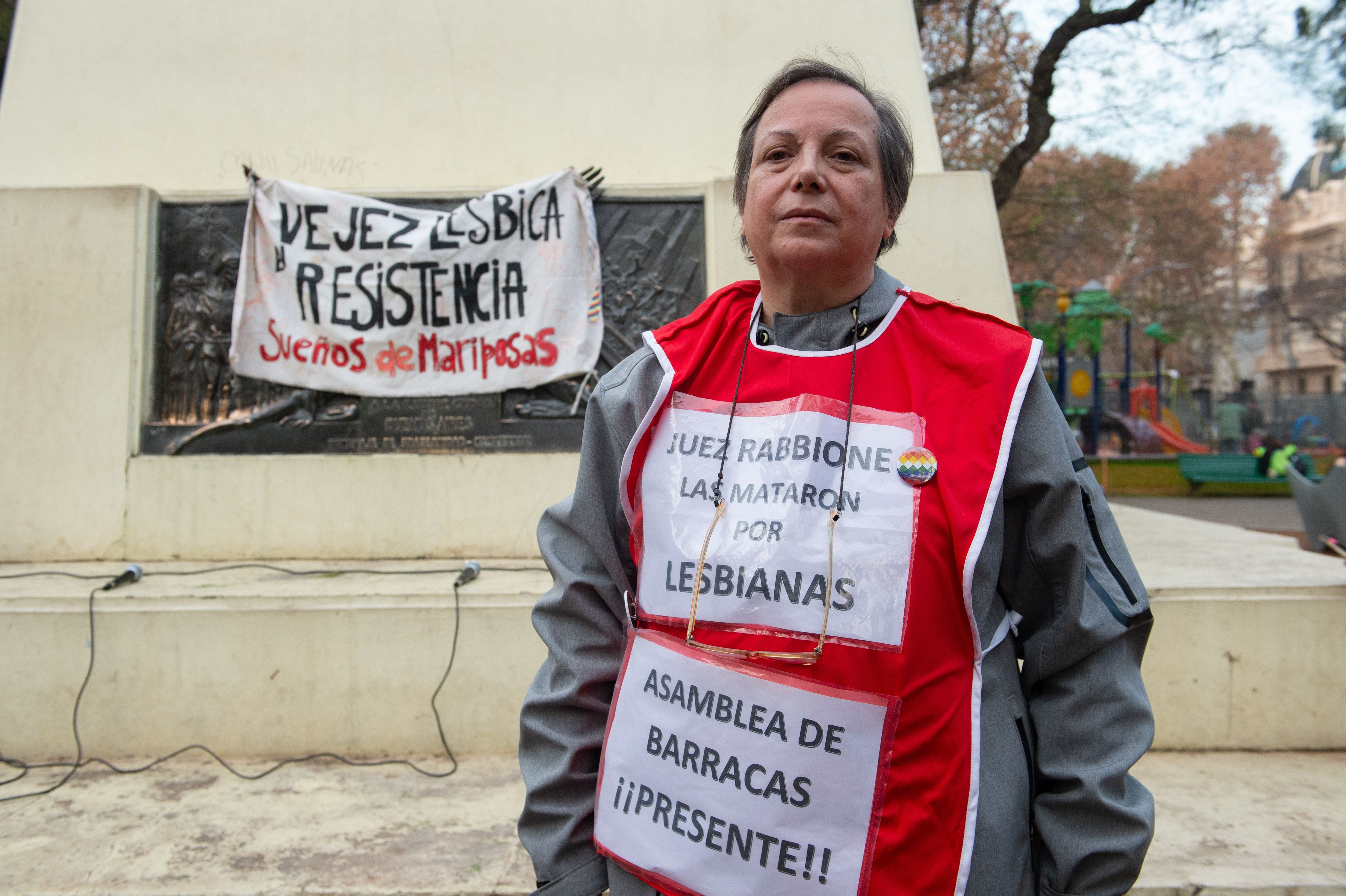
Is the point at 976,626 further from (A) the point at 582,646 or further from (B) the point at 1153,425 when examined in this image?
A: (B) the point at 1153,425

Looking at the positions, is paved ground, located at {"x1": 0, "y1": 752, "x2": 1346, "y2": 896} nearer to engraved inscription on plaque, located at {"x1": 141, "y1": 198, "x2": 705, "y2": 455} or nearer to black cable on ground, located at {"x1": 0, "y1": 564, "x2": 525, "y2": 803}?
black cable on ground, located at {"x1": 0, "y1": 564, "x2": 525, "y2": 803}

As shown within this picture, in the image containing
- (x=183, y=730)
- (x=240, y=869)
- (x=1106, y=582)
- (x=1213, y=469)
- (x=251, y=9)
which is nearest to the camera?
(x=1106, y=582)

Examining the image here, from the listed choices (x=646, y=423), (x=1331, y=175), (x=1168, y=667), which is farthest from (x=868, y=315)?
(x=1331, y=175)

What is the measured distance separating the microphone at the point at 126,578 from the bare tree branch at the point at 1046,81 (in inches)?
327

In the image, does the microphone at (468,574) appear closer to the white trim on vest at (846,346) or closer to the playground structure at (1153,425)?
the white trim on vest at (846,346)

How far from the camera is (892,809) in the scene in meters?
1.15

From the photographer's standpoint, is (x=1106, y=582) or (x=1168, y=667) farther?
(x=1168, y=667)

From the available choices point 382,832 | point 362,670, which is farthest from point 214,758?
point 382,832

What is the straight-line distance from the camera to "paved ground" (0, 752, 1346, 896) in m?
2.51

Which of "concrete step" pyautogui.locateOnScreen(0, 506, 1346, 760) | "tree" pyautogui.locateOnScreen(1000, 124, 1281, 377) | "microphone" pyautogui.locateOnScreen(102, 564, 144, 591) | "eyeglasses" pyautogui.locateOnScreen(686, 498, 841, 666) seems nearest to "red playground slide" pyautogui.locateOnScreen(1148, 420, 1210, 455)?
"tree" pyautogui.locateOnScreen(1000, 124, 1281, 377)

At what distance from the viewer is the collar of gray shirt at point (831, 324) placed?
1.35 m

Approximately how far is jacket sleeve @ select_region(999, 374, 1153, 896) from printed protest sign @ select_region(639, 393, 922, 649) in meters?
0.19

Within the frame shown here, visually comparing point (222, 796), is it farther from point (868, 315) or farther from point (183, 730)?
point (868, 315)

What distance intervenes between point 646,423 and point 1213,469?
15867mm
